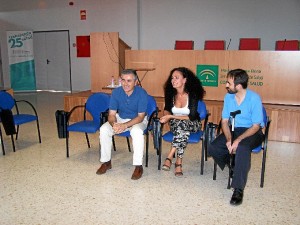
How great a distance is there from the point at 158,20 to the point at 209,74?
157 inches

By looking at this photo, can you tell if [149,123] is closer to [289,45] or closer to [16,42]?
[289,45]

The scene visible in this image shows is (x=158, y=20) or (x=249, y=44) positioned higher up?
(x=158, y=20)

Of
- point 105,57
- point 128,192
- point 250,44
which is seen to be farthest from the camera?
point 250,44

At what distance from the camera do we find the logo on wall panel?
16.5 feet

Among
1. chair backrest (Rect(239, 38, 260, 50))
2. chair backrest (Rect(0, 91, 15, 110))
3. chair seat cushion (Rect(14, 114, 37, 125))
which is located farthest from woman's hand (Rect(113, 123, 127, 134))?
chair backrest (Rect(239, 38, 260, 50))

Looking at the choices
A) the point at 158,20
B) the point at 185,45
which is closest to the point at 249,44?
the point at 185,45

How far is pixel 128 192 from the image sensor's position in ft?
9.43

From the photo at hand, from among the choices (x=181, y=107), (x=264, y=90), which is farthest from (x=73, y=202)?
(x=264, y=90)

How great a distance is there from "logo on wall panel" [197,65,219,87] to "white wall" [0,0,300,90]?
320 centimetres

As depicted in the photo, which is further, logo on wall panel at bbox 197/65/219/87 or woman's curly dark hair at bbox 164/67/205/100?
logo on wall panel at bbox 197/65/219/87

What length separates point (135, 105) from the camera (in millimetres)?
3455

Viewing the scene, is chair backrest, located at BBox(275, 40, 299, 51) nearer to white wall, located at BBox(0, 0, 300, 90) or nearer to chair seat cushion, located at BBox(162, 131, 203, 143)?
white wall, located at BBox(0, 0, 300, 90)

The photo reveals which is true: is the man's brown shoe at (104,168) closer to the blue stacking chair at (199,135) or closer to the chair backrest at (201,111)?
the blue stacking chair at (199,135)

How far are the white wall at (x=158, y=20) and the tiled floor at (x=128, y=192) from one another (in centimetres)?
453
